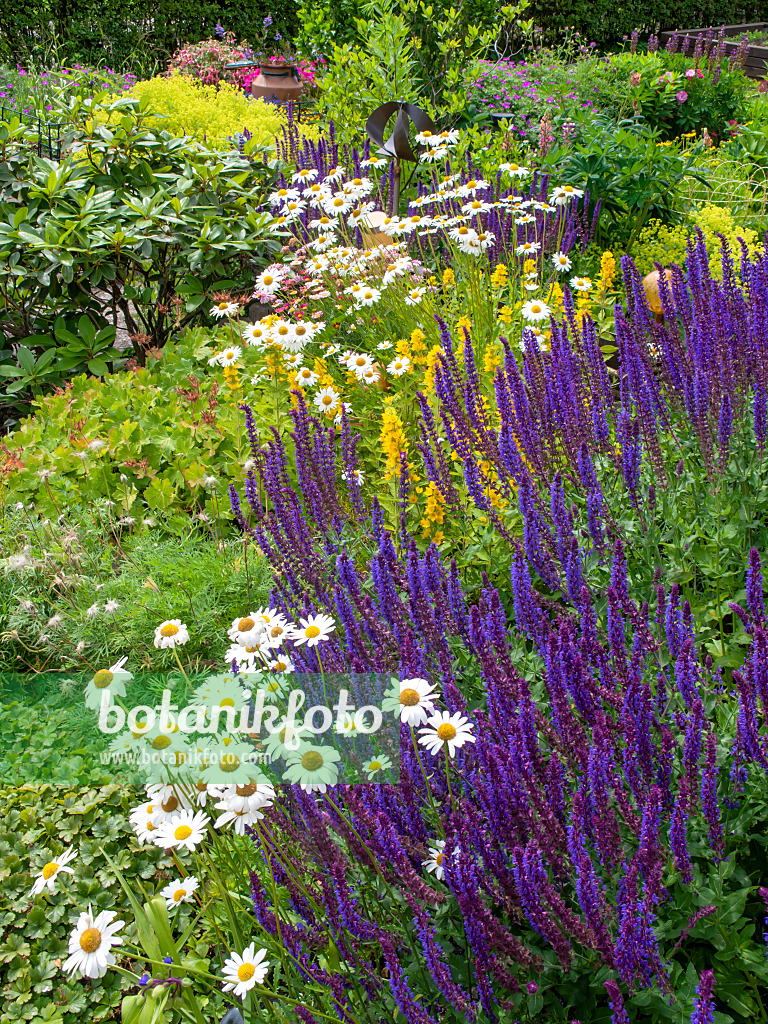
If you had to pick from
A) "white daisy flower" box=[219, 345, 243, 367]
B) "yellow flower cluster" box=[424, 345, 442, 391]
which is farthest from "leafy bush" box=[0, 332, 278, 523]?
"yellow flower cluster" box=[424, 345, 442, 391]

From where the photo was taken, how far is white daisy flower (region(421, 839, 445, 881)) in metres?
1.47

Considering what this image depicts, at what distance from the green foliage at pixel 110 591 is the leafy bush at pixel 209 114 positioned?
14.3 feet

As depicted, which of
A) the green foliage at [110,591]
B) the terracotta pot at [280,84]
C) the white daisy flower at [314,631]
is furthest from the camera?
the terracotta pot at [280,84]

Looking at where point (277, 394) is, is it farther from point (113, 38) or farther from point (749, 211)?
point (113, 38)

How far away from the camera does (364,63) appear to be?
6.32m

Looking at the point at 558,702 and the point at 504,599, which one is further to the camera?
the point at 504,599

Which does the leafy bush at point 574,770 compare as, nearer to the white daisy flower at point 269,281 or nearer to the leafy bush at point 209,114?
the white daisy flower at point 269,281

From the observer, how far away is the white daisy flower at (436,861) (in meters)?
1.47

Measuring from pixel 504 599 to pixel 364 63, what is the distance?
537cm

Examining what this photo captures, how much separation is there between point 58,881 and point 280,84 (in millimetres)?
9917

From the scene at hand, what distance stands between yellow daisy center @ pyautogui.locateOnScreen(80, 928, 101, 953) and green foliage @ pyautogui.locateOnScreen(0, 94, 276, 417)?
4187 millimetres

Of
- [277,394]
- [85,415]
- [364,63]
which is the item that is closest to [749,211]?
[364,63]

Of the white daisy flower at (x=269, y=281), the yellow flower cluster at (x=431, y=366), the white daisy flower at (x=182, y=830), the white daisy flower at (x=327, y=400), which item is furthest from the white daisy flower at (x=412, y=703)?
the white daisy flower at (x=269, y=281)

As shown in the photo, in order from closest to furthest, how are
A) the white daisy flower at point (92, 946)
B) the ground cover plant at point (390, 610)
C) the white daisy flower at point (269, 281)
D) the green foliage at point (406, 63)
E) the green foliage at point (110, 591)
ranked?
1. the white daisy flower at point (92, 946)
2. the ground cover plant at point (390, 610)
3. the green foliage at point (110, 591)
4. the white daisy flower at point (269, 281)
5. the green foliage at point (406, 63)
